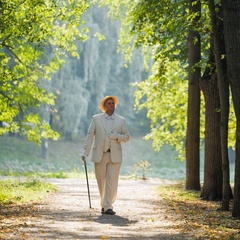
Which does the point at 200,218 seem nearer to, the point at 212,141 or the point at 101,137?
the point at 101,137

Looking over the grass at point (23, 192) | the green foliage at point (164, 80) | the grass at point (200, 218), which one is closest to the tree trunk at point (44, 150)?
the green foliage at point (164, 80)

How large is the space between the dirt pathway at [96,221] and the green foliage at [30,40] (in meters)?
4.27

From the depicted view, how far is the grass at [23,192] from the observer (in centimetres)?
1434

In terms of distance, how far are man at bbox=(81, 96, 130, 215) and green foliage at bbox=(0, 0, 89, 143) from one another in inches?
165

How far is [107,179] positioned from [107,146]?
61 centimetres

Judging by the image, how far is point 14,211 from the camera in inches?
475

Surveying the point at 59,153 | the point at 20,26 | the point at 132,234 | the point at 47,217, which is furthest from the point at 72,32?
the point at 59,153

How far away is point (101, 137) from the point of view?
1213 cm

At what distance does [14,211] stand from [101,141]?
2051 mm

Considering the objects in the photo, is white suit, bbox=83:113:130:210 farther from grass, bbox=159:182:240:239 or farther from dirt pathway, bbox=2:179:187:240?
grass, bbox=159:182:240:239

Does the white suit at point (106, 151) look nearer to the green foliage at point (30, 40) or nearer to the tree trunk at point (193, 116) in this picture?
the green foliage at point (30, 40)

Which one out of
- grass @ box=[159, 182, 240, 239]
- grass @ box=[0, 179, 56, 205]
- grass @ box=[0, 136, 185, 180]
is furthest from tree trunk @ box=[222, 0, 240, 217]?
grass @ box=[0, 136, 185, 180]

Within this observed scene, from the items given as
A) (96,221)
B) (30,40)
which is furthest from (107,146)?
(30,40)

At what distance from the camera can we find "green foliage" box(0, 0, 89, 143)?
16.0 meters
